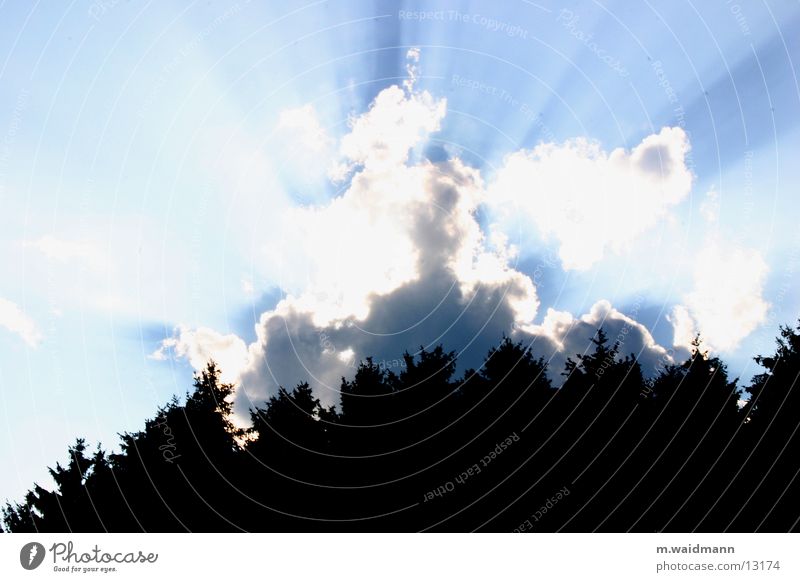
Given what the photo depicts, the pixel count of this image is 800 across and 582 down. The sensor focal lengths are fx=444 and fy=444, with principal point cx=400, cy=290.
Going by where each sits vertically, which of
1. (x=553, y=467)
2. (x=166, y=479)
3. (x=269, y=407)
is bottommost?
(x=553, y=467)

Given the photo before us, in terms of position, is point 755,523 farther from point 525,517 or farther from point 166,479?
point 166,479

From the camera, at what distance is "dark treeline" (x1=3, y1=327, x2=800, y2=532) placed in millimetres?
18969

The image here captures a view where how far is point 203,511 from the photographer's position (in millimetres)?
23578
